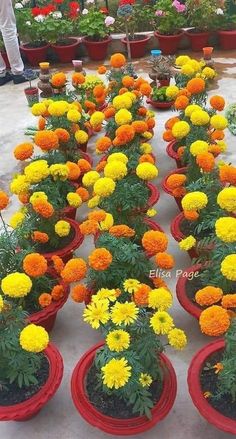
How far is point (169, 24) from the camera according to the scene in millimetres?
6938

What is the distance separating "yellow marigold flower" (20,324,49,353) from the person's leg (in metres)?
5.00

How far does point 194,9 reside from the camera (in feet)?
22.1

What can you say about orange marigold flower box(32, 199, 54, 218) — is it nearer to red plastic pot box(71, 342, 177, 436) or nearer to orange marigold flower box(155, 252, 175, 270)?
orange marigold flower box(155, 252, 175, 270)

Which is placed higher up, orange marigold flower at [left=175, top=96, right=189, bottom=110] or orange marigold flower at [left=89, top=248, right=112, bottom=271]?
orange marigold flower at [left=175, top=96, right=189, bottom=110]

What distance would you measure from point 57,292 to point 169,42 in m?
5.17

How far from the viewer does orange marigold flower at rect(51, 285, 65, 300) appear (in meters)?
2.76

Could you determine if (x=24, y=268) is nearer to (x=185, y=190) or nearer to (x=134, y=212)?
(x=134, y=212)

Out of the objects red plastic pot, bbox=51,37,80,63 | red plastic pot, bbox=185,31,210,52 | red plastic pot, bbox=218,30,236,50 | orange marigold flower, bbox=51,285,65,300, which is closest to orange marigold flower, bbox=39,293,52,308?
orange marigold flower, bbox=51,285,65,300

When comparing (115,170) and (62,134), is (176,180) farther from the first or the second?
(62,134)

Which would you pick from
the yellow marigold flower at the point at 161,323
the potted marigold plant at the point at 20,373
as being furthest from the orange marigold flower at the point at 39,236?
the yellow marigold flower at the point at 161,323

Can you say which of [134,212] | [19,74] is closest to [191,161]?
[134,212]

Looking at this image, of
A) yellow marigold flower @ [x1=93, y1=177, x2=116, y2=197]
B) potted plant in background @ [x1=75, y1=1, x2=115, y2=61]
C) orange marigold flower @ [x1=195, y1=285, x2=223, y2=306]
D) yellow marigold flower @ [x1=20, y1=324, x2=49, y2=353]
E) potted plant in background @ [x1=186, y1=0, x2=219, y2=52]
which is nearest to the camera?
yellow marigold flower @ [x1=20, y1=324, x2=49, y2=353]

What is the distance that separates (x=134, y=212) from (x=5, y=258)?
2.70 ft

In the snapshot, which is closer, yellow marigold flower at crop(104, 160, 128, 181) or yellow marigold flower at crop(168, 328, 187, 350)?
yellow marigold flower at crop(168, 328, 187, 350)
